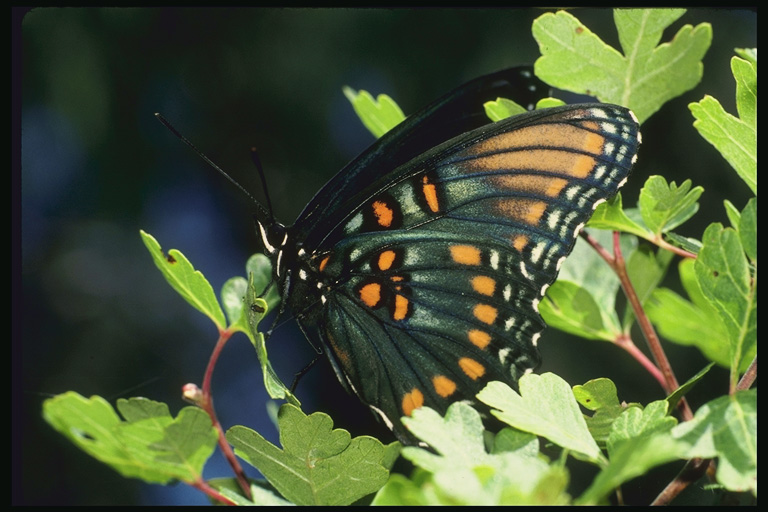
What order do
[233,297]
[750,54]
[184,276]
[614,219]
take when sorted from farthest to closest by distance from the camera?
1. [233,297]
2. [614,219]
3. [184,276]
4. [750,54]

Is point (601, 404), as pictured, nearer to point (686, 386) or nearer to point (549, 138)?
point (686, 386)

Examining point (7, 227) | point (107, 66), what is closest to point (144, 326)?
point (107, 66)

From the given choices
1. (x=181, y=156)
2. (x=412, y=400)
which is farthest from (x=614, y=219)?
(x=181, y=156)

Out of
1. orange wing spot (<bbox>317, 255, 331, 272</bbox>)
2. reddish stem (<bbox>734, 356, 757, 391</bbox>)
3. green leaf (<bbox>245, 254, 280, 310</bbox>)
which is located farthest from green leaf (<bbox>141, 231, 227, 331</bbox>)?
reddish stem (<bbox>734, 356, 757, 391</bbox>)

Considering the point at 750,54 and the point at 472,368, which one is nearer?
the point at 750,54

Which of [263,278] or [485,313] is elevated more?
[263,278]

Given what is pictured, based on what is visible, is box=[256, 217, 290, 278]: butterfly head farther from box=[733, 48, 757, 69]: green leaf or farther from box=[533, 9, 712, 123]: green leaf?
box=[733, 48, 757, 69]: green leaf

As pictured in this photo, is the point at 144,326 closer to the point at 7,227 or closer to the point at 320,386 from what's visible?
the point at 320,386
